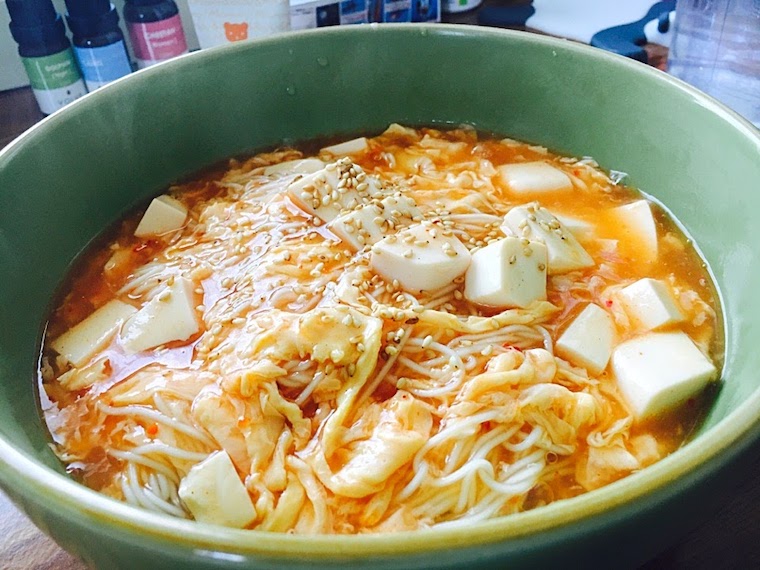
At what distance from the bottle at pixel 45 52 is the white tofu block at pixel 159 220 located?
2.84 feet

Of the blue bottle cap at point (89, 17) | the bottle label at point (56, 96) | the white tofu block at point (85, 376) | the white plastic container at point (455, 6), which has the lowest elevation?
the white tofu block at point (85, 376)

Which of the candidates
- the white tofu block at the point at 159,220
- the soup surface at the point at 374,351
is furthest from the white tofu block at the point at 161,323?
the white tofu block at the point at 159,220

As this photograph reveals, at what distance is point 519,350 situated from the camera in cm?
154

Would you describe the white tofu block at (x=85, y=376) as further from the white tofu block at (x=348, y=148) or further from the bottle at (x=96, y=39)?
the bottle at (x=96, y=39)

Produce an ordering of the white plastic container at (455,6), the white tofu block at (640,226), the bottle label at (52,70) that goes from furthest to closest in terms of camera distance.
→ 1. the white plastic container at (455,6)
2. the bottle label at (52,70)
3. the white tofu block at (640,226)

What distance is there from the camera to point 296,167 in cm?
209

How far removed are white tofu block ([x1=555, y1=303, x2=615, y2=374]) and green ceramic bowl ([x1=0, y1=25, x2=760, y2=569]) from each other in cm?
24

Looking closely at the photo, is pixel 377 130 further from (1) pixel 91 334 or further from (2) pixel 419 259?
(1) pixel 91 334

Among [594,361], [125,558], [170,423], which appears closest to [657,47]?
[594,361]

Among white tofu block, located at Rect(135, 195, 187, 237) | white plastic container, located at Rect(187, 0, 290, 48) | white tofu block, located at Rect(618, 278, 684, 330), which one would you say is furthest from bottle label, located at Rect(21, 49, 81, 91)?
white tofu block, located at Rect(618, 278, 684, 330)

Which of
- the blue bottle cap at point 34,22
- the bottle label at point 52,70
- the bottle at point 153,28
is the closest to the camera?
the blue bottle cap at point 34,22

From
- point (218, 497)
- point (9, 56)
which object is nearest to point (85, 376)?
point (218, 497)

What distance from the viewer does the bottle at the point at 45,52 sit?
2.33 m

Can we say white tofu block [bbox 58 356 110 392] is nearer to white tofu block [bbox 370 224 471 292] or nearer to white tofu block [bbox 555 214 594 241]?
white tofu block [bbox 370 224 471 292]
